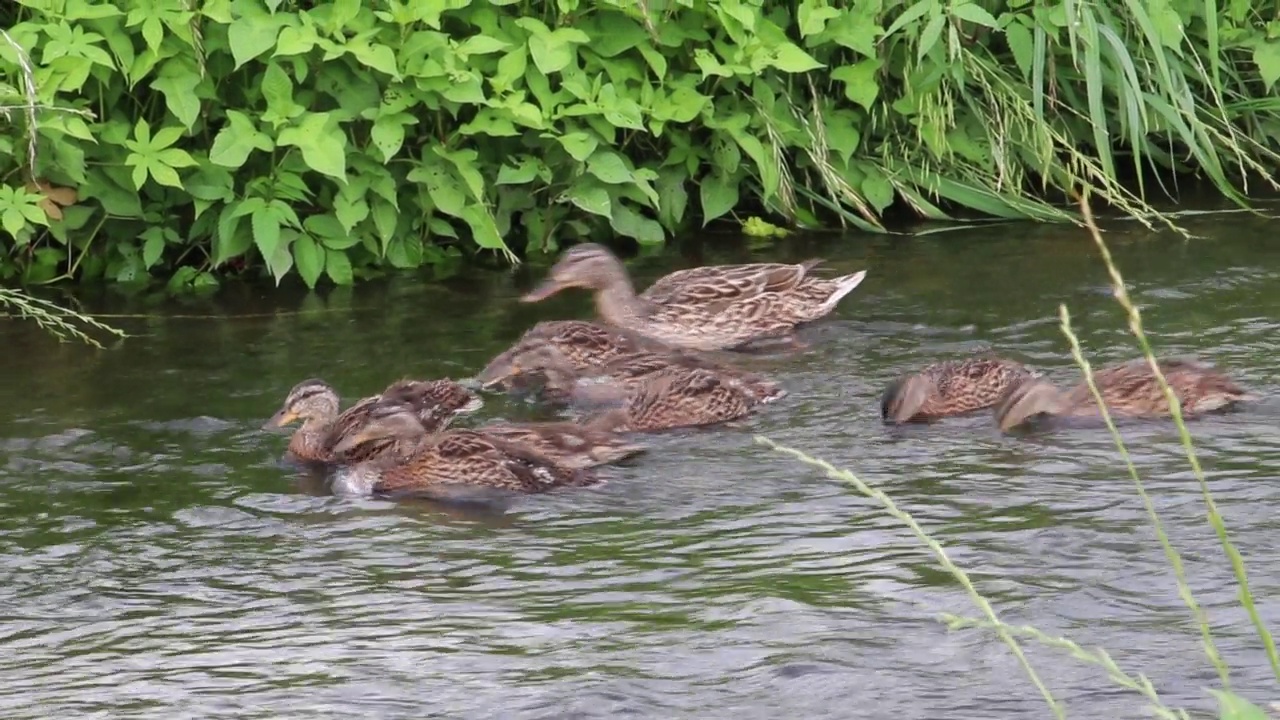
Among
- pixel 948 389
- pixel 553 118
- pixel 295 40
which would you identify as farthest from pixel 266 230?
pixel 948 389

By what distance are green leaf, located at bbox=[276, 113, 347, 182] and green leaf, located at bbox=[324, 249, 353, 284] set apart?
66cm

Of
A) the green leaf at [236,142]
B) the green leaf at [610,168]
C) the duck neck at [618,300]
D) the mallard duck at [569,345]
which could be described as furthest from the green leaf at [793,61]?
the green leaf at [236,142]

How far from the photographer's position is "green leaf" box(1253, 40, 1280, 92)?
10906mm

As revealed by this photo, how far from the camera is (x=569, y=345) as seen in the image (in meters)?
8.84

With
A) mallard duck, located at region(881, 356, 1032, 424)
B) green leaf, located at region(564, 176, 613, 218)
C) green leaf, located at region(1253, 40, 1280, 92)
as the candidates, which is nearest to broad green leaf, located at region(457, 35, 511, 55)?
green leaf, located at region(564, 176, 613, 218)

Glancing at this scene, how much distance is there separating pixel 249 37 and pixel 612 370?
2.47 meters

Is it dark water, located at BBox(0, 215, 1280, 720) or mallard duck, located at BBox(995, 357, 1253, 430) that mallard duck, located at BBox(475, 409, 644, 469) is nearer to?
dark water, located at BBox(0, 215, 1280, 720)

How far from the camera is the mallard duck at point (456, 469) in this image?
23.8 feet

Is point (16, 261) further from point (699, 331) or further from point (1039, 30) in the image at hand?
Answer: point (1039, 30)

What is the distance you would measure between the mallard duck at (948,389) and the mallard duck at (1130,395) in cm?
12

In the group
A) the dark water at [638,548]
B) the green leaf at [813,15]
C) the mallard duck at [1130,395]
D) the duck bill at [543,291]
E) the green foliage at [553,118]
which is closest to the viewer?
the dark water at [638,548]

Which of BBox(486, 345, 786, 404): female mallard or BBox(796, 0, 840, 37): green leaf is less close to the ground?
BBox(796, 0, 840, 37): green leaf

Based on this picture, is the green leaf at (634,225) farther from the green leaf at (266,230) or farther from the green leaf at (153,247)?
the green leaf at (153,247)

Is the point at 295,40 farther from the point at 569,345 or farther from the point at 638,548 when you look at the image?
the point at 638,548
